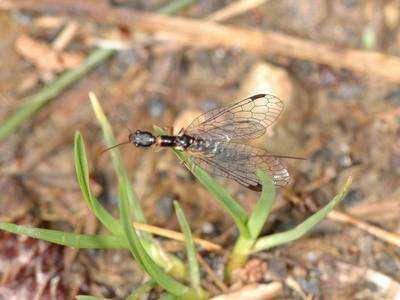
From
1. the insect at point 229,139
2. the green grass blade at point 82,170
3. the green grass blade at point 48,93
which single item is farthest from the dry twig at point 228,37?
the green grass blade at point 82,170

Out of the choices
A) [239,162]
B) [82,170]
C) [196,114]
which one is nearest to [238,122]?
[239,162]

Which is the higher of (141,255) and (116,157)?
(116,157)

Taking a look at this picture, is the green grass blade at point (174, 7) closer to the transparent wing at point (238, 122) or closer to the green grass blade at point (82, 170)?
the transparent wing at point (238, 122)

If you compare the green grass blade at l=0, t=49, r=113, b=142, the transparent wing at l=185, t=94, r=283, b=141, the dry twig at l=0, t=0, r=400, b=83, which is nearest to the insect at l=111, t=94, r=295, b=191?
the transparent wing at l=185, t=94, r=283, b=141

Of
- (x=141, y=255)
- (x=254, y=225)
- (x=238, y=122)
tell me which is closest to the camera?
(x=141, y=255)

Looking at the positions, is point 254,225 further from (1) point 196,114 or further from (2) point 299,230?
(1) point 196,114

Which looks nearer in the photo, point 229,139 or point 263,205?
point 263,205

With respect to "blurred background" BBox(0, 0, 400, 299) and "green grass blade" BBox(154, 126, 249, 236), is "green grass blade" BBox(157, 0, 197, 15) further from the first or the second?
"green grass blade" BBox(154, 126, 249, 236)
